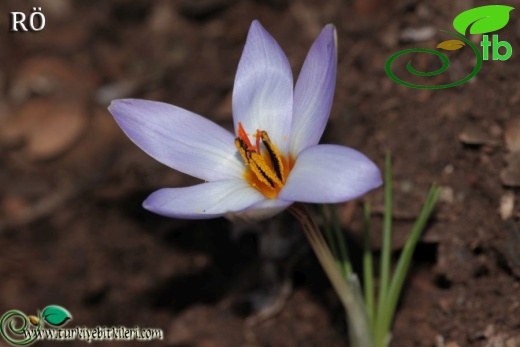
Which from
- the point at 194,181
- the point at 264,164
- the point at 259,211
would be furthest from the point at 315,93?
the point at 194,181

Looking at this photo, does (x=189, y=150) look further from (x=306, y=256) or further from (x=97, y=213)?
(x=97, y=213)

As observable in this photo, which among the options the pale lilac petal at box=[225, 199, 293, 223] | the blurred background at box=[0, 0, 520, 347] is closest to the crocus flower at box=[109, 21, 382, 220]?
the pale lilac petal at box=[225, 199, 293, 223]

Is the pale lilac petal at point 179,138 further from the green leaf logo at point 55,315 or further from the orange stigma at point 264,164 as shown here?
the green leaf logo at point 55,315

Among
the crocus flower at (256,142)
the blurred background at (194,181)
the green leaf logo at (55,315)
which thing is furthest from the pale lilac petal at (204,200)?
the green leaf logo at (55,315)

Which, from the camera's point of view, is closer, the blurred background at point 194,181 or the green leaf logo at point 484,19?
the blurred background at point 194,181

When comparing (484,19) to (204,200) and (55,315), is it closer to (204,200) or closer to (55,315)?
(204,200)
